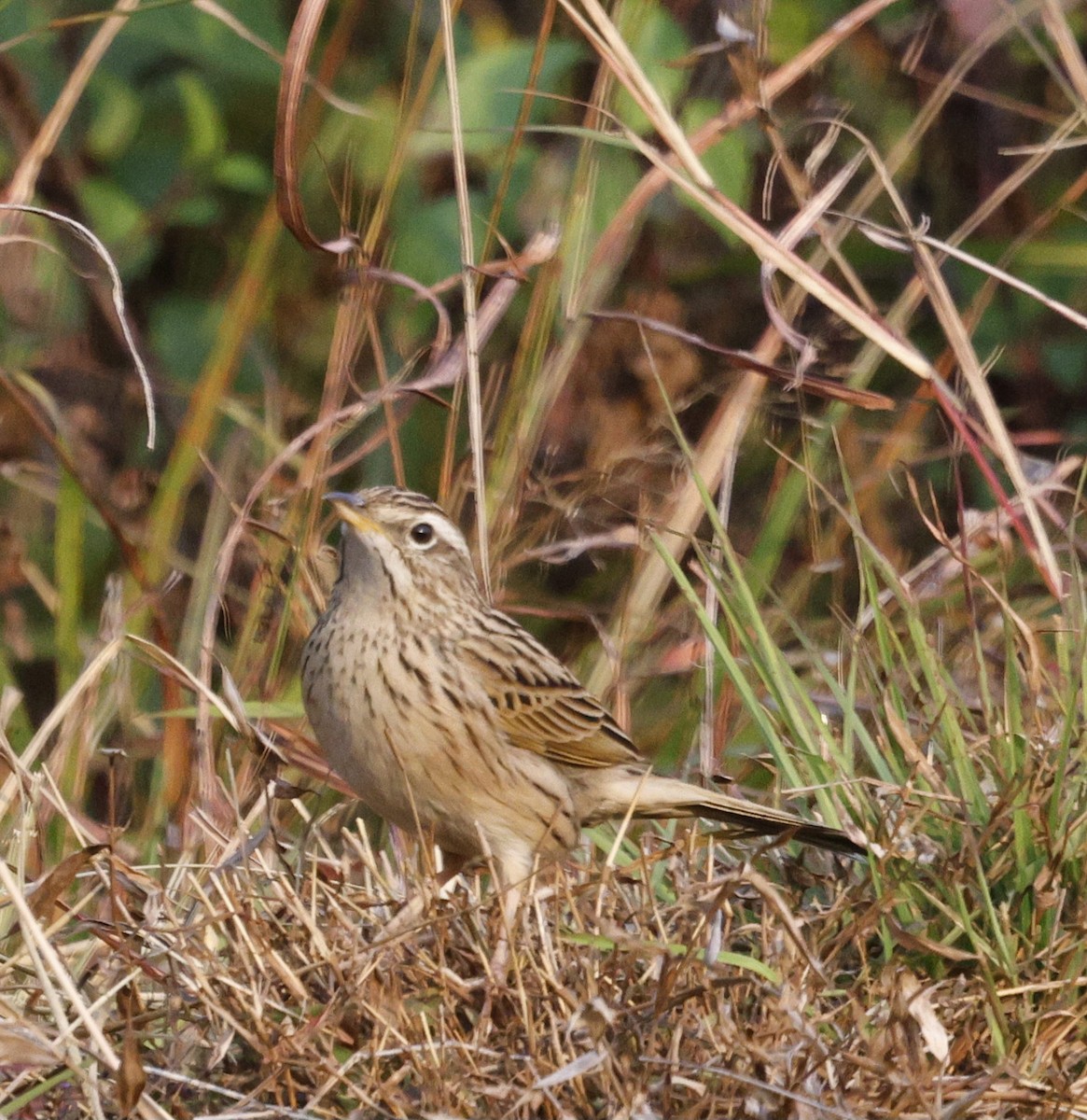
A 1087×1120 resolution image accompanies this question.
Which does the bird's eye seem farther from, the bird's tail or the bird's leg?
the bird's leg

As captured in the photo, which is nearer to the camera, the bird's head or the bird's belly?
the bird's belly

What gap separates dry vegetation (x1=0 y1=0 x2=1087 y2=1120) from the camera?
2.74 m

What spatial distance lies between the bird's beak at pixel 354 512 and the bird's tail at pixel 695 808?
695 millimetres

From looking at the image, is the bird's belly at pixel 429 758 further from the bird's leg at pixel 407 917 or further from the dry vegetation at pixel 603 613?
the bird's leg at pixel 407 917

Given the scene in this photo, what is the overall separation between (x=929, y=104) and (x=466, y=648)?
167 cm

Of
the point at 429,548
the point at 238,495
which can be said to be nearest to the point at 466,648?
the point at 429,548

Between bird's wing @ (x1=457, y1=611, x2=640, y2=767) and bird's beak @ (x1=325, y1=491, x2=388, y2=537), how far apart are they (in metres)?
0.30

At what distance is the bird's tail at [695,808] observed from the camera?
3.20 meters

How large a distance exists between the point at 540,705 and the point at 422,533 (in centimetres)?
43

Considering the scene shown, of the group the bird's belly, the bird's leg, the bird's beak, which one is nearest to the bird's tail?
the bird's belly

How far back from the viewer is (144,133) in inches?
229

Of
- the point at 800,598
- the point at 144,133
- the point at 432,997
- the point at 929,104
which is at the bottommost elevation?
the point at 800,598

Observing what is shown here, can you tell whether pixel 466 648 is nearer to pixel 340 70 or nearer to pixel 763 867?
pixel 763 867


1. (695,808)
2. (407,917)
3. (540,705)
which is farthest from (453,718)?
(407,917)
